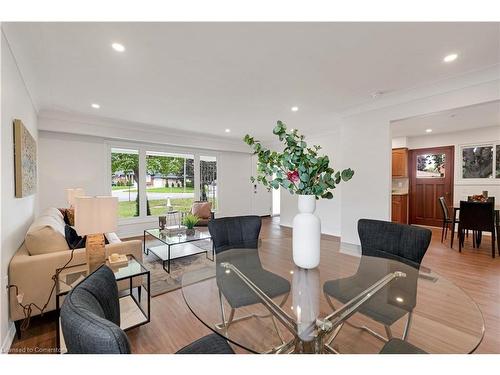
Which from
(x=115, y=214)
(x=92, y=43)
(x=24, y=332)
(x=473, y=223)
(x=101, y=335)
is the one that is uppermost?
(x=92, y=43)

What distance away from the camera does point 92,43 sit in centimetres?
197

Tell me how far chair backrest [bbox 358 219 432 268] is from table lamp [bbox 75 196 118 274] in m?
2.03

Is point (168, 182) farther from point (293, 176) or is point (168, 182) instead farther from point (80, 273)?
point (293, 176)

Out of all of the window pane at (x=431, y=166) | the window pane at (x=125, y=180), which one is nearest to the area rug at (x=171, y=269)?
the window pane at (x=125, y=180)

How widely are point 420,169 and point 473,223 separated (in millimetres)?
2668

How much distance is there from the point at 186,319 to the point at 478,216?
457 centimetres

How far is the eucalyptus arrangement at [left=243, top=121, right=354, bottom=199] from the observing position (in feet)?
4.57

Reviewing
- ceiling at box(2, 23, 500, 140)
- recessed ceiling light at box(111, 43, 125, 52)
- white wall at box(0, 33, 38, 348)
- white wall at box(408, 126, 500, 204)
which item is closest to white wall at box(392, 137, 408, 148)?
white wall at box(408, 126, 500, 204)

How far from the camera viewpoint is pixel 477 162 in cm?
509

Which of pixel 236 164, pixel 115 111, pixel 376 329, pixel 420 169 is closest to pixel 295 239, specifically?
pixel 376 329

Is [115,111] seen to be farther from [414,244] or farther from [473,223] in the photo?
[473,223]

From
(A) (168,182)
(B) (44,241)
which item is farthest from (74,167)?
(B) (44,241)
